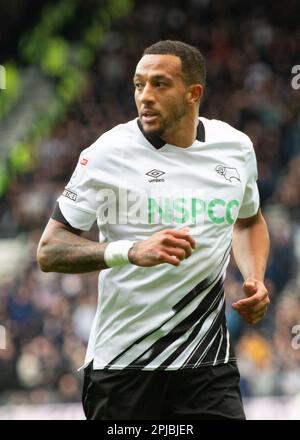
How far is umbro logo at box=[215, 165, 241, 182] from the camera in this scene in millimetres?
5172

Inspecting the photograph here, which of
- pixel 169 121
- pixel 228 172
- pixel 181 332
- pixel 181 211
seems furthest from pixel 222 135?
pixel 181 332

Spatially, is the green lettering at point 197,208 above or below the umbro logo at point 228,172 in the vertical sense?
below

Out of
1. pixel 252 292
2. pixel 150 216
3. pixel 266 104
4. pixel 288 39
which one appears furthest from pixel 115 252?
pixel 288 39

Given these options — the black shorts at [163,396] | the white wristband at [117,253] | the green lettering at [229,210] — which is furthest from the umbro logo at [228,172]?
the black shorts at [163,396]

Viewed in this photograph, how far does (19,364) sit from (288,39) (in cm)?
658

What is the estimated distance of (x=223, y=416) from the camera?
4.88m

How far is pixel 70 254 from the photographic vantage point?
15.8 ft

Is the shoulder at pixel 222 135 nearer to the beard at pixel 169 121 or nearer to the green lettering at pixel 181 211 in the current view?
the beard at pixel 169 121

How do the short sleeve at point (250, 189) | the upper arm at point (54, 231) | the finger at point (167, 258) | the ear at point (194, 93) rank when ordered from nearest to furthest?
the finger at point (167, 258)
the upper arm at point (54, 231)
the ear at point (194, 93)
the short sleeve at point (250, 189)

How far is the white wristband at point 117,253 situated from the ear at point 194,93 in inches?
36.8

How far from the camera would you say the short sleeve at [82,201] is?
16.1 feet

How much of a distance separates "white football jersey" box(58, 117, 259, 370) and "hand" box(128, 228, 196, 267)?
457mm

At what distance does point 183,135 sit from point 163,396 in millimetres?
1283

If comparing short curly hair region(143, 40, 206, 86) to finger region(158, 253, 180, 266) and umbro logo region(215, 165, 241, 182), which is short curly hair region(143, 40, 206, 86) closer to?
umbro logo region(215, 165, 241, 182)
